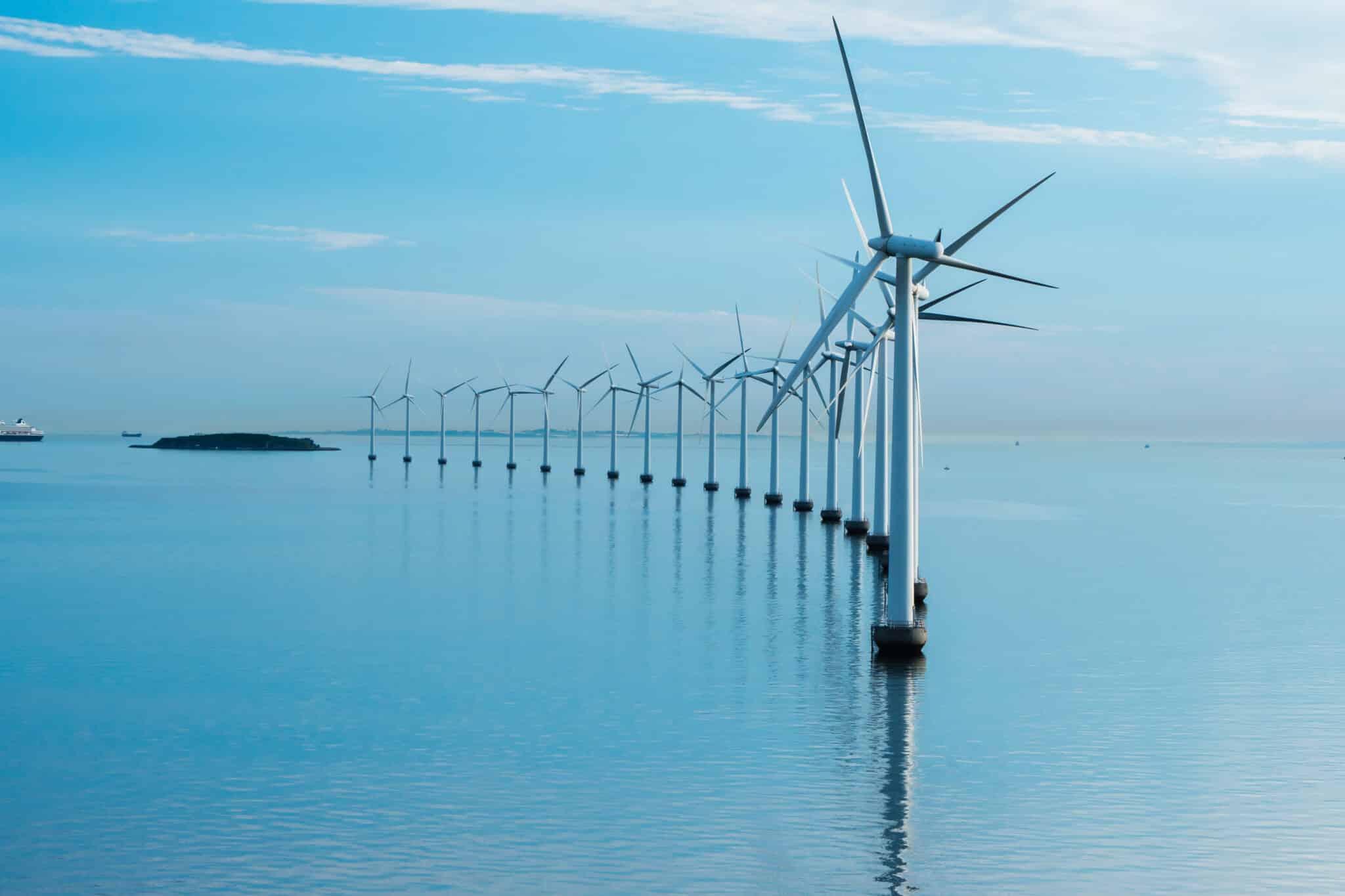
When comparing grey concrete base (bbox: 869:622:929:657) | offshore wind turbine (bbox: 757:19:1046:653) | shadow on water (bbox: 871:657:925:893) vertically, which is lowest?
shadow on water (bbox: 871:657:925:893)

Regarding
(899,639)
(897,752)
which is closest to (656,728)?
(897,752)

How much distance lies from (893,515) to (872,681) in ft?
15.3

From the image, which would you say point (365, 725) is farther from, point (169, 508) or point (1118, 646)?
point (169, 508)

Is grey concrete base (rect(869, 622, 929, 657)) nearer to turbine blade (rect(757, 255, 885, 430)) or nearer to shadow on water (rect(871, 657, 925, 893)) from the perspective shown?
shadow on water (rect(871, 657, 925, 893))

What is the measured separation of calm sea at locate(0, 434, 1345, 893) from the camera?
2131 centimetres

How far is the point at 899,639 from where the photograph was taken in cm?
3997

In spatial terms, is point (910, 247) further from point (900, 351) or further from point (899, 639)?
point (899, 639)

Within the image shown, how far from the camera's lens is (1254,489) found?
198500 millimetres

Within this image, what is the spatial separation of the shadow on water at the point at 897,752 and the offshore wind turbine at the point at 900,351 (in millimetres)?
1618

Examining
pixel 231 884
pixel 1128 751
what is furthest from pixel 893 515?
pixel 231 884

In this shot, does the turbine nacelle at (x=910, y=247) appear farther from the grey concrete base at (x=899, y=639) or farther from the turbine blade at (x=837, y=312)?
the grey concrete base at (x=899, y=639)

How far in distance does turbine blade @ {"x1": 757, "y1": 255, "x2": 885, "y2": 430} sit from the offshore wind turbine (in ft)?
0.06

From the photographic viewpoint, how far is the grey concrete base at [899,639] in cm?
3988

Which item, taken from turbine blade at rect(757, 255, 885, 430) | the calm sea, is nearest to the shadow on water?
the calm sea
